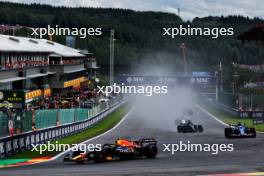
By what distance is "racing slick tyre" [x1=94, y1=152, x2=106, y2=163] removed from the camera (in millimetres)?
20152

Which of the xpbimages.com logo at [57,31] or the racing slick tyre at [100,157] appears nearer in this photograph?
the racing slick tyre at [100,157]

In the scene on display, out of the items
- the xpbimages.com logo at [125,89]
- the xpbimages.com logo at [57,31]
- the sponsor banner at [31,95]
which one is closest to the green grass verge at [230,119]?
the xpbimages.com logo at [125,89]

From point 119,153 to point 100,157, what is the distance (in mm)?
792

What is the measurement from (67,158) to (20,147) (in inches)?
204

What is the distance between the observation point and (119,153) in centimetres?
2072

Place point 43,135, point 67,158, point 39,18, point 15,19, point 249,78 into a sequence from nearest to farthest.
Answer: point 67,158
point 43,135
point 249,78
point 15,19
point 39,18

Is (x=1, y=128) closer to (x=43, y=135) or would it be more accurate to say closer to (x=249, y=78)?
(x=43, y=135)

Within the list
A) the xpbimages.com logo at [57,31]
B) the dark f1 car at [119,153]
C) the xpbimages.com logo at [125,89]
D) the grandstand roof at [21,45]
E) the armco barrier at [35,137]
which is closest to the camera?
the dark f1 car at [119,153]

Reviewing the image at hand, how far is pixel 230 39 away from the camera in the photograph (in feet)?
536

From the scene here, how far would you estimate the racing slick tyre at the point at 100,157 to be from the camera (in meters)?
20.2

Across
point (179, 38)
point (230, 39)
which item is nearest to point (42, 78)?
point (179, 38)

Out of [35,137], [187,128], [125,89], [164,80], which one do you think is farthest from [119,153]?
[164,80]

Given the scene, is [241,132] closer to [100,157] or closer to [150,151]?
[150,151]

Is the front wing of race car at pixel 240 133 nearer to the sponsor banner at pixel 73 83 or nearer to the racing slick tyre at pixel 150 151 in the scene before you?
the racing slick tyre at pixel 150 151
